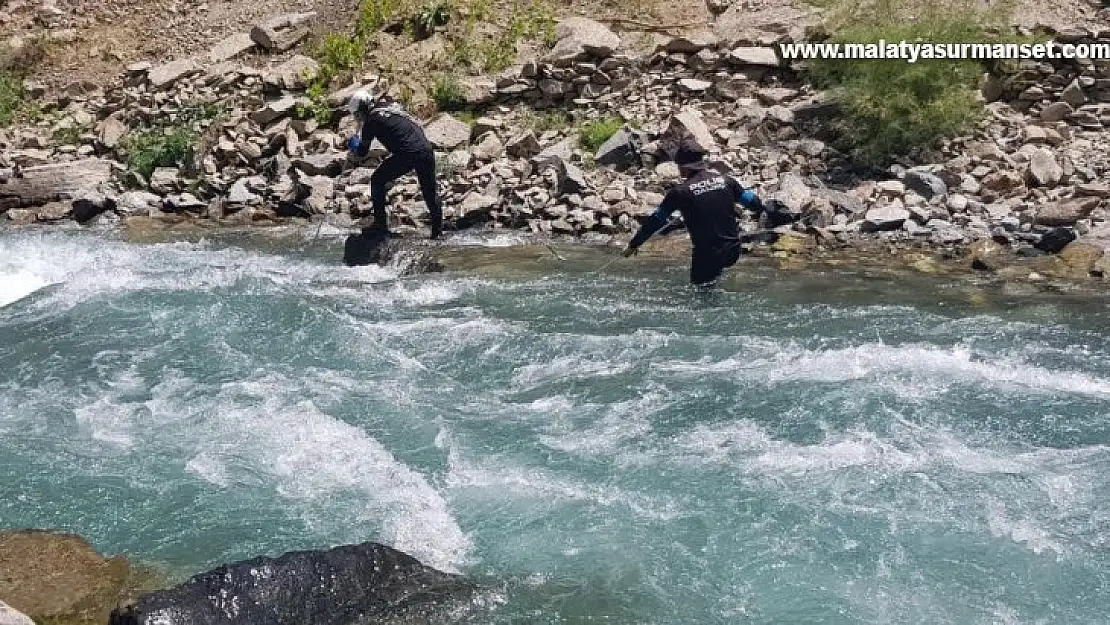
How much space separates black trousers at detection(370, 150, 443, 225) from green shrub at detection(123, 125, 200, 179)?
424 centimetres

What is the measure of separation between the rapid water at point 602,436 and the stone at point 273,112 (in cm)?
525

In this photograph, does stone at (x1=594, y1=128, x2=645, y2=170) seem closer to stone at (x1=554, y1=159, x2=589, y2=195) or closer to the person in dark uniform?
stone at (x1=554, y1=159, x2=589, y2=195)

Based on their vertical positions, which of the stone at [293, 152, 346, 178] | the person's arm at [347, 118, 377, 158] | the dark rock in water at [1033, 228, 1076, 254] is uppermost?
the person's arm at [347, 118, 377, 158]

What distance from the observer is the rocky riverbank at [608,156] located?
1099 cm

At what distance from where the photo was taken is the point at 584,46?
46.4ft

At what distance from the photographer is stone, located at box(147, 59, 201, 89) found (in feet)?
52.0

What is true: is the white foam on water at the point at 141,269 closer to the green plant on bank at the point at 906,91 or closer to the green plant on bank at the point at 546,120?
the green plant on bank at the point at 546,120

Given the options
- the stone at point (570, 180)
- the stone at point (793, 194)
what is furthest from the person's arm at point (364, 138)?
the stone at point (793, 194)

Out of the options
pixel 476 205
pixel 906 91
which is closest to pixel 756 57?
pixel 906 91

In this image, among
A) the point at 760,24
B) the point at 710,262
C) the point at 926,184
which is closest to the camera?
the point at 710,262

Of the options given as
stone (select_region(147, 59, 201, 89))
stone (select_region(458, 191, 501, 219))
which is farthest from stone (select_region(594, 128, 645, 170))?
stone (select_region(147, 59, 201, 89))

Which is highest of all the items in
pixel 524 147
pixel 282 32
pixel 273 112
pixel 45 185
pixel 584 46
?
pixel 282 32

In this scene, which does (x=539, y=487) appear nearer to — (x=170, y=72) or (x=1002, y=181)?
(x=1002, y=181)

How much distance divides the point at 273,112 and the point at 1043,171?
9.60 metres
